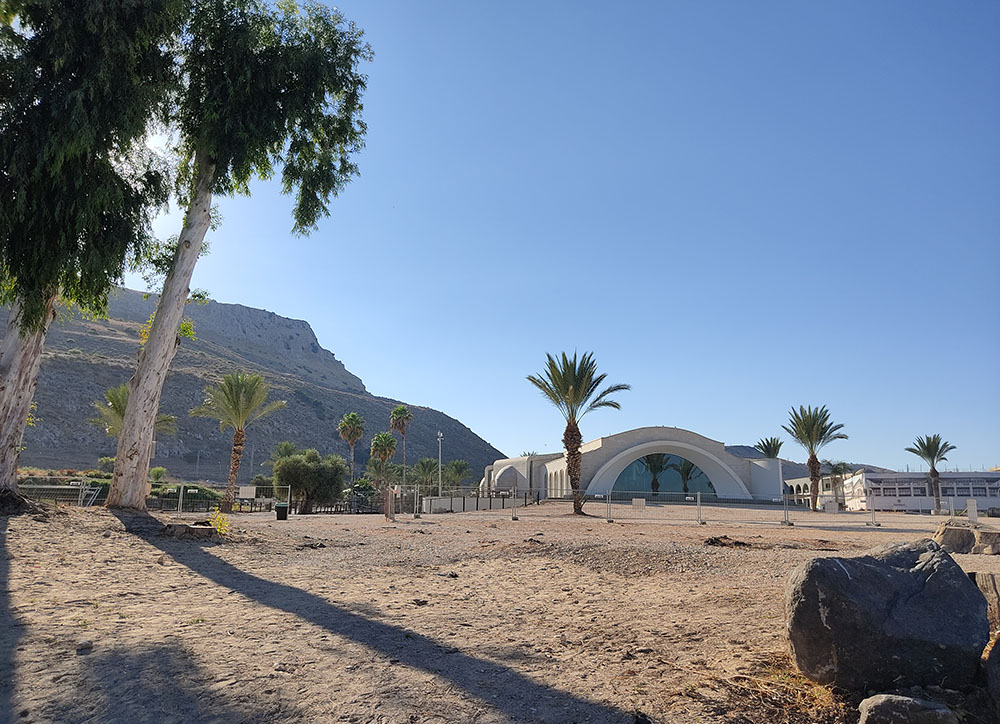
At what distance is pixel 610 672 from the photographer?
15.0 ft

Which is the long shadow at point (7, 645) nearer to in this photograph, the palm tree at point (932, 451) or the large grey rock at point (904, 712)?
the large grey rock at point (904, 712)

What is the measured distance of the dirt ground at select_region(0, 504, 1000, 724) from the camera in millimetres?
3838

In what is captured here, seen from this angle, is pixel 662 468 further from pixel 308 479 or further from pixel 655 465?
pixel 308 479

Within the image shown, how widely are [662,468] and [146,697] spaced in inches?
2583

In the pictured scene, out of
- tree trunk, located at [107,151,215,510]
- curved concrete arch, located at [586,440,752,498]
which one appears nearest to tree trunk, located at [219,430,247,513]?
tree trunk, located at [107,151,215,510]

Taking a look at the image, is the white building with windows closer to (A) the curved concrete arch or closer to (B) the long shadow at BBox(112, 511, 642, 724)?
(A) the curved concrete arch

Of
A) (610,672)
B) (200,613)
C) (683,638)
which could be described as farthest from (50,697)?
(683,638)

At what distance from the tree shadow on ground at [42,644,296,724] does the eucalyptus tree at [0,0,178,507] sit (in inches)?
317

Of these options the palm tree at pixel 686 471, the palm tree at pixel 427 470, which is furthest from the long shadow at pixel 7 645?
the palm tree at pixel 427 470

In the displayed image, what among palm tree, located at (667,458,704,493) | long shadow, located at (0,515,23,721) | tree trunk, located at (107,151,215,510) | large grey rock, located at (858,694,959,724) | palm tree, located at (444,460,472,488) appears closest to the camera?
large grey rock, located at (858,694,959,724)

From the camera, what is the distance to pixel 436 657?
4.88m

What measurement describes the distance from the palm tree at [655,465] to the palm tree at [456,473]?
21432mm

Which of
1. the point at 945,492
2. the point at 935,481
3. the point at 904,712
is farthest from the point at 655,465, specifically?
the point at 904,712

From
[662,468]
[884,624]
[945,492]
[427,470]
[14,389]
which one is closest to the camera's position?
[884,624]
